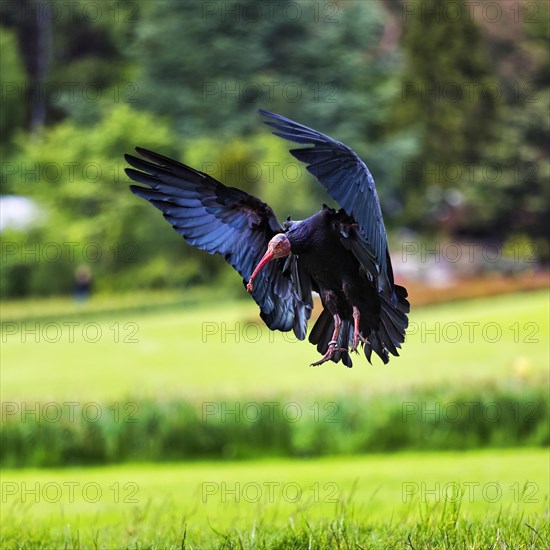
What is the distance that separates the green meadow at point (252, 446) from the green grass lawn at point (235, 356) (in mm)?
42

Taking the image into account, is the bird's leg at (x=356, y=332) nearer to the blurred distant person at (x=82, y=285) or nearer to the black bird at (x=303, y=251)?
the black bird at (x=303, y=251)

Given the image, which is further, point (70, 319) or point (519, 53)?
point (519, 53)

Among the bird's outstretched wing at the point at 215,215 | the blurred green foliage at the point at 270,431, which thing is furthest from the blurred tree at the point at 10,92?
the bird's outstretched wing at the point at 215,215

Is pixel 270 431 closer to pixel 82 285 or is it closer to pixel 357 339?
pixel 357 339

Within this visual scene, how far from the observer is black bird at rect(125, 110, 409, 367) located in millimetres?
2998

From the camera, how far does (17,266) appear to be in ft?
74.0

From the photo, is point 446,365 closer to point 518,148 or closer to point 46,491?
point 46,491

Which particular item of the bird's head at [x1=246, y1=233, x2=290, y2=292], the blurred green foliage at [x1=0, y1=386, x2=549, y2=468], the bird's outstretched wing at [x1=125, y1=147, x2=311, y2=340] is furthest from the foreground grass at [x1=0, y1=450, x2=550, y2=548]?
the bird's head at [x1=246, y1=233, x2=290, y2=292]

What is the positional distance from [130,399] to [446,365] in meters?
4.73

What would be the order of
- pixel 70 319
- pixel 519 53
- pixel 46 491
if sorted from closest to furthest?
pixel 46 491 → pixel 70 319 → pixel 519 53

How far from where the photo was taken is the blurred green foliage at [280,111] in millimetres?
23219

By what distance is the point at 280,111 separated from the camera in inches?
1046

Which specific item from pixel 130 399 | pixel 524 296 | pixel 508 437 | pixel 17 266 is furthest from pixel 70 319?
pixel 508 437

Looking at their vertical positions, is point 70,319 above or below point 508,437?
above
